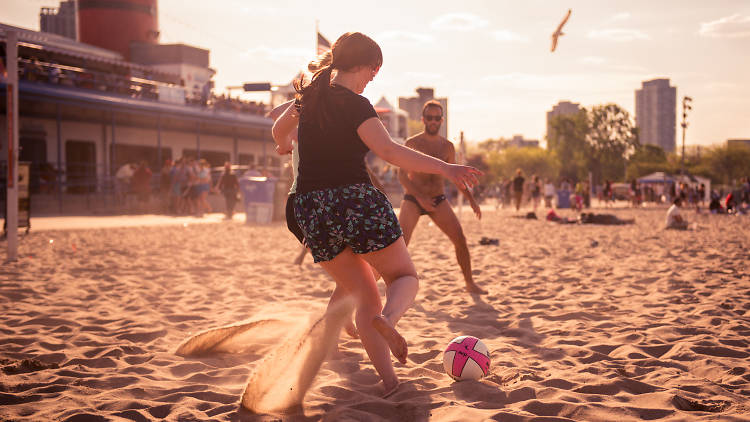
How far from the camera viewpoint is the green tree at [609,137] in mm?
81625

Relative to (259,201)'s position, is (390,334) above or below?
below

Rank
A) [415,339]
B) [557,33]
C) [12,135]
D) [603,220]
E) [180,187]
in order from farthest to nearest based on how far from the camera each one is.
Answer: [180,187] < [603,220] < [557,33] < [12,135] < [415,339]

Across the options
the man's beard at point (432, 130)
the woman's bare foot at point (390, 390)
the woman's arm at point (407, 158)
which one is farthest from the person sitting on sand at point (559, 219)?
the woman's arm at point (407, 158)

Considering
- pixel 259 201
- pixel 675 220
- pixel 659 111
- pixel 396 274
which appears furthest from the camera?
pixel 659 111

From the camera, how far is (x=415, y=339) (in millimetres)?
4168

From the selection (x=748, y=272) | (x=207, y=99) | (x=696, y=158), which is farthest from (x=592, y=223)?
(x=696, y=158)

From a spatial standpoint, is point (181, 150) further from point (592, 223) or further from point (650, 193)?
point (650, 193)

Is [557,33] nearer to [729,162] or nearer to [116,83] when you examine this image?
[116,83]

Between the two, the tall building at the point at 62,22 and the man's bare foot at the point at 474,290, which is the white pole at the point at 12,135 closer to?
the man's bare foot at the point at 474,290

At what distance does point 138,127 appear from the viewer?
2820 cm

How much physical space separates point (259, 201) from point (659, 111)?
19799 cm

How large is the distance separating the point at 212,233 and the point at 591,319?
1011 cm

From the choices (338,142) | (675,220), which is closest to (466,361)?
(338,142)

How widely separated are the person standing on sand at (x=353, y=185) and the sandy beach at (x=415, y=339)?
1.86 feet
